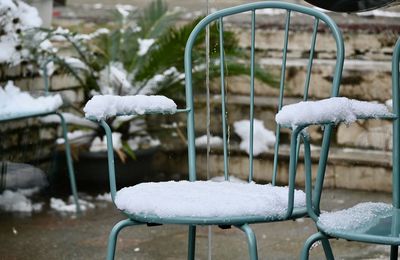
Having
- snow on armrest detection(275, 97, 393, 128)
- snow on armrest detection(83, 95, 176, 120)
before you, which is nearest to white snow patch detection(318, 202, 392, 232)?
snow on armrest detection(275, 97, 393, 128)

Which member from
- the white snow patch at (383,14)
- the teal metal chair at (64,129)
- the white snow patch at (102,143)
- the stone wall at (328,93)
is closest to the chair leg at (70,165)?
the teal metal chair at (64,129)

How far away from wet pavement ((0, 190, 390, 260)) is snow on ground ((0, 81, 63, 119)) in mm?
395

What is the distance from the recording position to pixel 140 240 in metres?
3.21

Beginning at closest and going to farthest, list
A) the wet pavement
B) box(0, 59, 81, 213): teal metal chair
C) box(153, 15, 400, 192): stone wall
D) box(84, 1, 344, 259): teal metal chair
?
box(84, 1, 344, 259): teal metal chair
box(153, 15, 400, 192): stone wall
the wet pavement
box(0, 59, 81, 213): teal metal chair

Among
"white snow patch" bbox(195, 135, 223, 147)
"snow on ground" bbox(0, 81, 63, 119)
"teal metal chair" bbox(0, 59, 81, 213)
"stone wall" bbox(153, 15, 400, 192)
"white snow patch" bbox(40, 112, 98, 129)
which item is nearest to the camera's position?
"stone wall" bbox(153, 15, 400, 192)

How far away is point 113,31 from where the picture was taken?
11.6 ft

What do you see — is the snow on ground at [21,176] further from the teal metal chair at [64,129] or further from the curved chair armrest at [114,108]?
the curved chair armrest at [114,108]

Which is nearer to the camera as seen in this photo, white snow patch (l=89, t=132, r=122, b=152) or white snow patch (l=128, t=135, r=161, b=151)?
white snow patch (l=128, t=135, r=161, b=151)

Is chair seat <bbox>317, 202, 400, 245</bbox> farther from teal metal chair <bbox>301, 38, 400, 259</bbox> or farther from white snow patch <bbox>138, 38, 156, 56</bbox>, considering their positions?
white snow patch <bbox>138, 38, 156, 56</bbox>

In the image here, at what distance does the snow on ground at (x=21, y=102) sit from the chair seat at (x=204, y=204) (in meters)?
1.74

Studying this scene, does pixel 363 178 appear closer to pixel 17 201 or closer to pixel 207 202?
pixel 207 202

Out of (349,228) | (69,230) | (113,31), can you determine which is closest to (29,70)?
(113,31)

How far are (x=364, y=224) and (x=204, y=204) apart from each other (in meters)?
0.29

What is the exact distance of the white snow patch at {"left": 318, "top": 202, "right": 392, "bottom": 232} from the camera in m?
1.61
